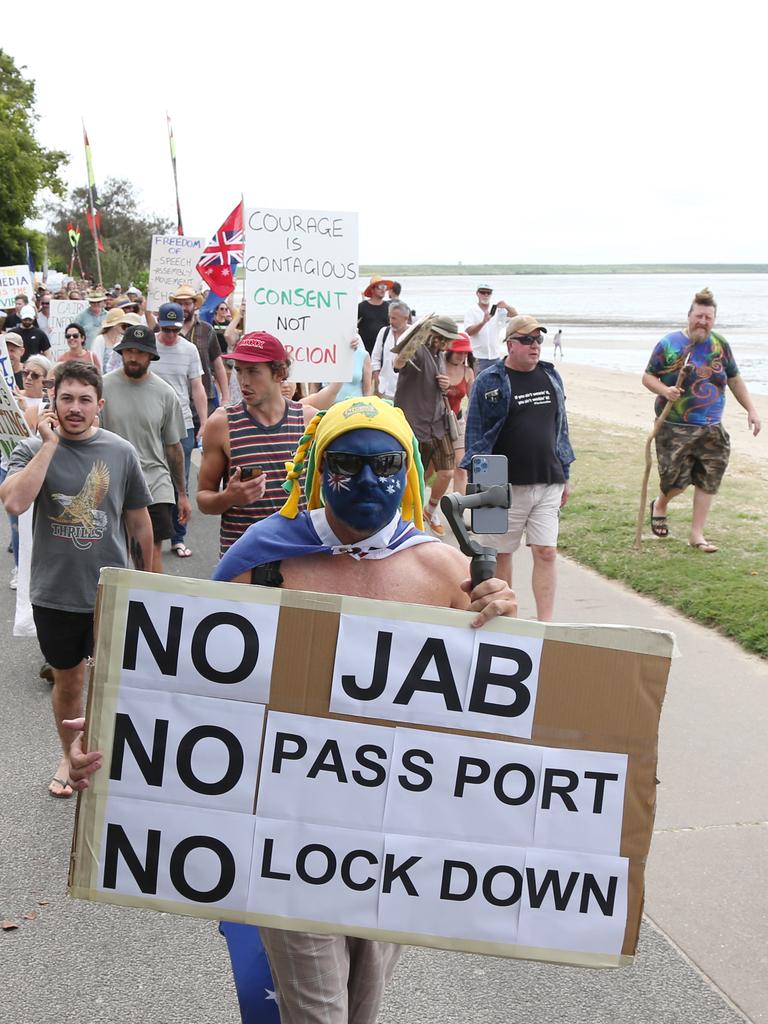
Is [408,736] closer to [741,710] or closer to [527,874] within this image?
[527,874]

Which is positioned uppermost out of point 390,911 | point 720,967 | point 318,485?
point 318,485

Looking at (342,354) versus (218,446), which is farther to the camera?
(342,354)

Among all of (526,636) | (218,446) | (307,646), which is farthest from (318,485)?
(218,446)

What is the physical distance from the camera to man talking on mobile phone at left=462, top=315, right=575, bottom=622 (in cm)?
723

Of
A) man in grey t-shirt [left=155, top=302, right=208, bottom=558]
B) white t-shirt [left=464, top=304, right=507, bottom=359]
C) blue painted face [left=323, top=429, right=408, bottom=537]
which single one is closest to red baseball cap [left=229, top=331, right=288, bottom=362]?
blue painted face [left=323, top=429, right=408, bottom=537]

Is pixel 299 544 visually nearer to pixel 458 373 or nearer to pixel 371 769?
pixel 371 769

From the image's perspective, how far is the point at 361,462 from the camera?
2822 millimetres

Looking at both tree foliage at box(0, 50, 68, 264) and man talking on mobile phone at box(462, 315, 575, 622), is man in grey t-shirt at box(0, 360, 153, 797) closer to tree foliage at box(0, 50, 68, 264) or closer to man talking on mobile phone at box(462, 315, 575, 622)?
man talking on mobile phone at box(462, 315, 575, 622)

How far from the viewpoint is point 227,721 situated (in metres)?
2.63

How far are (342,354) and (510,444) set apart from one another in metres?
2.13

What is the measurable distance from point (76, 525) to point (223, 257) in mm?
10421

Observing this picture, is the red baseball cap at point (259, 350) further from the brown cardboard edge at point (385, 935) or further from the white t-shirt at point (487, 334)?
the white t-shirt at point (487, 334)

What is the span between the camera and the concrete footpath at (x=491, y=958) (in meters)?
3.67

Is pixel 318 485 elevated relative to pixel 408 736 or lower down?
elevated
